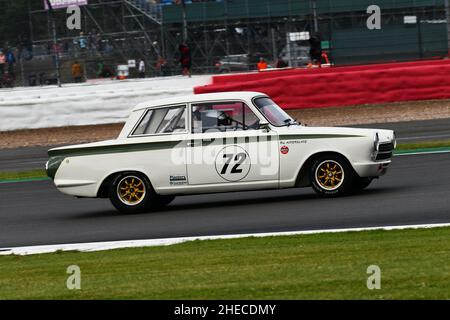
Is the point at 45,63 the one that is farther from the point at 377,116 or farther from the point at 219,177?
the point at 219,177

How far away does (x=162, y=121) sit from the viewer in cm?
1324

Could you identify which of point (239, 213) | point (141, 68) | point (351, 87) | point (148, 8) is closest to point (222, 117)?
point (239, 213)

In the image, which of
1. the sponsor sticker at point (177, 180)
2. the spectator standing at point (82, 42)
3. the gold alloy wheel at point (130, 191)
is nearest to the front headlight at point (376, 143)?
the sponsor sticker at point (177, 180)

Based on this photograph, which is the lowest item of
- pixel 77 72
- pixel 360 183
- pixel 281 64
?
pixel 360 183

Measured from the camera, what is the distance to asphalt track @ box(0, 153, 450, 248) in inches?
442

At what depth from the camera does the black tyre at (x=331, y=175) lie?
1260 cm

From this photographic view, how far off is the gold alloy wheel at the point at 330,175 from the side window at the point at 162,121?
6.03ft

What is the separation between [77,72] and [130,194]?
16096 mm

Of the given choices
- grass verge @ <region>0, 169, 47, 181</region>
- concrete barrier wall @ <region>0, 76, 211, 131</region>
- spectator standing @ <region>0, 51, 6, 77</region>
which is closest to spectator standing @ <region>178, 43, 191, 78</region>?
concrete barrier wall @ <region>0, 76, 211, 131</region>

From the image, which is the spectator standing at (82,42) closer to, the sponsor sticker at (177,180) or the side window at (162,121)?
the side window at (162,121)

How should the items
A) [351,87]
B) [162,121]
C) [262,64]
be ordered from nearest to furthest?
[162,121] < [351,87] < [262,64]

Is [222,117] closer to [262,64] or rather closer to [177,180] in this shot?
[177,180]

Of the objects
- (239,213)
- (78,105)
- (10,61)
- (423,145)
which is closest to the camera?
(239,213)

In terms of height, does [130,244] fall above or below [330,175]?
below
